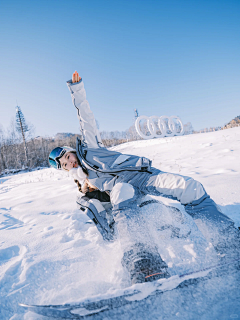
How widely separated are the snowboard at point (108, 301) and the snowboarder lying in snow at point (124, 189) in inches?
3.0

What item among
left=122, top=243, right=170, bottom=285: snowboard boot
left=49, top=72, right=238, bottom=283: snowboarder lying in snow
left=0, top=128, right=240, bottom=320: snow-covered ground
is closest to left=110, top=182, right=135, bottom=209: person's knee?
left=49, top=72, right=238, bottom=283: snowboarder lying in snow

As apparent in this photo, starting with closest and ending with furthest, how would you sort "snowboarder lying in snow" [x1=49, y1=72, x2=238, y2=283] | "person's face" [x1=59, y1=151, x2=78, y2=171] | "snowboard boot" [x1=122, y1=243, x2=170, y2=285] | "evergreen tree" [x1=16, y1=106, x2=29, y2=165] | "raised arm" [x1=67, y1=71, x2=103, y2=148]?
"snowboard boot" [x1=122, y1=243, x2=170, y2=285], "snowboarder lying in snow" [x1=49, y1=72, x2=238, y2=283], "person's face" [x1=59, y1=151, x2=78, y2=171], "raised arm" [x1=67, y1=71, x2=103, y2=148], "evergreen tree" [x1=16, y1=106, x2=29, y2=165]

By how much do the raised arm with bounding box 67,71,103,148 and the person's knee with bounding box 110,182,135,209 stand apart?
102 cm

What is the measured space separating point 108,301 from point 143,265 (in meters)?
0.31

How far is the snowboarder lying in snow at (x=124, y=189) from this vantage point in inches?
47.3

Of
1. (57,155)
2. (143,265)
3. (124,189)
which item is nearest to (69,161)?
(57,155)

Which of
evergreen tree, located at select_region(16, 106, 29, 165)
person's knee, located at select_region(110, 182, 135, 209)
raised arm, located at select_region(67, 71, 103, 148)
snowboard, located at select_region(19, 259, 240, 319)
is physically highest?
evergreen tree, located at select_region(16, 106, 29, 165)

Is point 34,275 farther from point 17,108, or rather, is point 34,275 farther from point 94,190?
point 17,108

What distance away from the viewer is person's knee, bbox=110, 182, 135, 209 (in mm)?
1478

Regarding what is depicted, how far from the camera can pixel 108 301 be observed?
37.4 inches

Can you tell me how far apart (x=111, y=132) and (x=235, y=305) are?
71.2m

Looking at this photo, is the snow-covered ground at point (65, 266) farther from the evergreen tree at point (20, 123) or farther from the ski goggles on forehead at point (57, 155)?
the evergreen tree at point (20, 123)

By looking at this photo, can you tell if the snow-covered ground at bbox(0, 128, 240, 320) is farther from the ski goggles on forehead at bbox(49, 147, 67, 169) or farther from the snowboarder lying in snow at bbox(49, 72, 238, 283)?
the ski goggles on forehead at bbox(49, 147, 67, 169)

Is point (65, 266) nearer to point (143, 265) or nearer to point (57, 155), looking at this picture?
point (143, 265)
